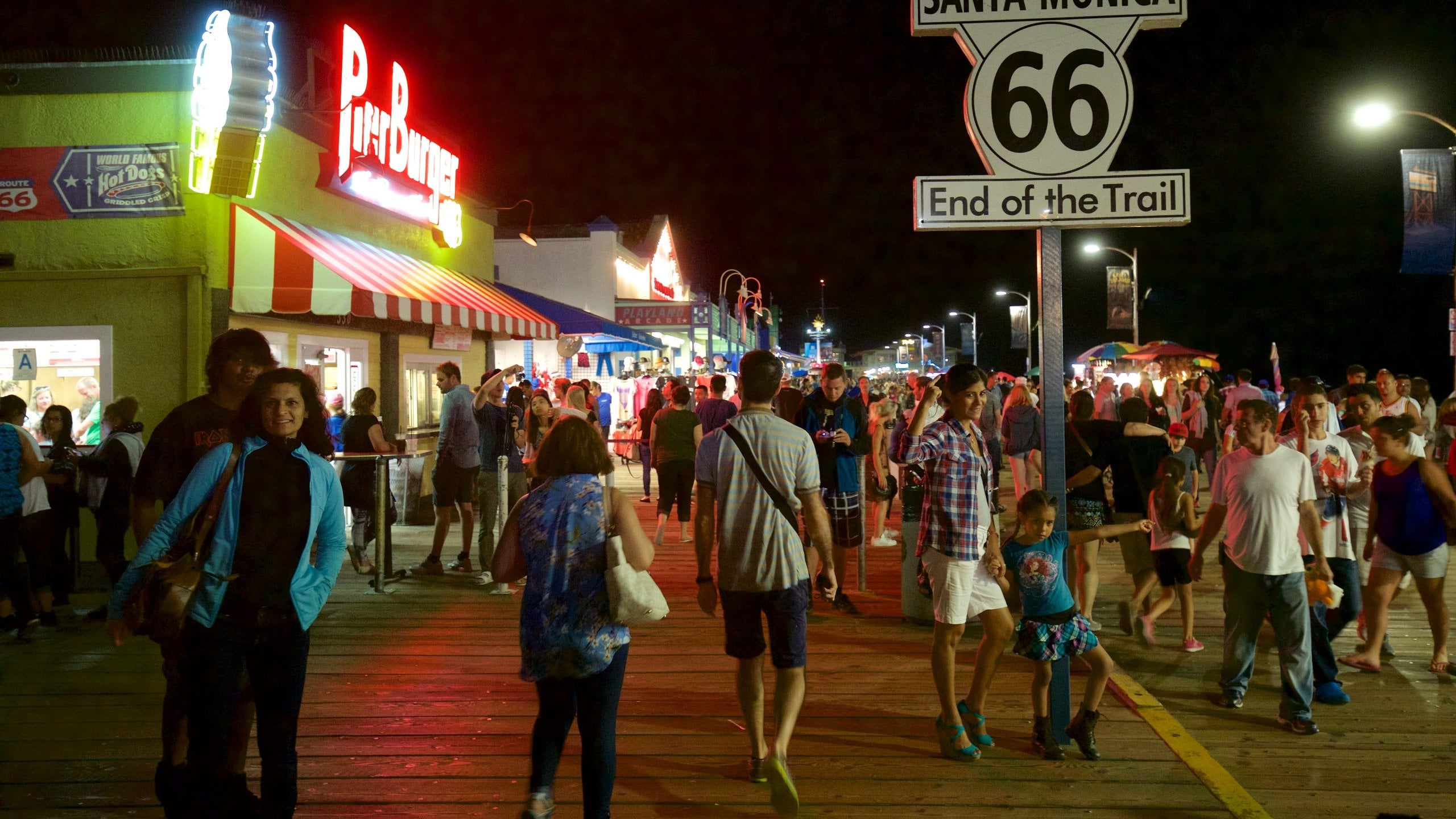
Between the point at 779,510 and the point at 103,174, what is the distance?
8368 mm

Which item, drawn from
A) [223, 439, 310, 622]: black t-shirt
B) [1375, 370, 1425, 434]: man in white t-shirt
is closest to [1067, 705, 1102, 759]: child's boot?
[223, 439, 310, 622]: black t-shirt

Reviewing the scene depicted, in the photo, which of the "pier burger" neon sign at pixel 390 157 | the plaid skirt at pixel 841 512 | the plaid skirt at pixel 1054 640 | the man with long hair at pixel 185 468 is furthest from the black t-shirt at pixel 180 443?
the "pier burger" neon sign at pixel 390 157

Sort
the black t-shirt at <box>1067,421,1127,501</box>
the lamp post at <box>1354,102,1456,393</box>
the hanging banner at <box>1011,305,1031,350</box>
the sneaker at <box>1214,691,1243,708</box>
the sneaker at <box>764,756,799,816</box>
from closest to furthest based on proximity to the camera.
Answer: the sneaker at <box>764,756,799,816</box>, the sneaker at <box>1214,691,1243,708</box>, the black t-shirt at <box>1067,421,1127,501</box>, the lamp post at <box>1354,102,1456,393</box>, the hanging banner at <box>1011,305,1031,350</box>

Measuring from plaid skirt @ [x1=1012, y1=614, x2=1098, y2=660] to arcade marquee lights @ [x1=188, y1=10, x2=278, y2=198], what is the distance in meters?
8.34

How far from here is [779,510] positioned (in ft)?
14.7

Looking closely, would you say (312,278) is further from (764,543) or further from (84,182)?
(764,543)

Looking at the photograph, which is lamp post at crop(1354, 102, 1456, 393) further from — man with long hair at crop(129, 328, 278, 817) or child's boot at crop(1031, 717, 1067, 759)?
man with long hair at crop(129, 328, 278, 817)

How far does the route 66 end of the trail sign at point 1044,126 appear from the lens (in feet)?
16.4

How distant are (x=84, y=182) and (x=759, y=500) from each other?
842cm

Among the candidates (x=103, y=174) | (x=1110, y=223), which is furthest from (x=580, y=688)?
(x=103, y=174)

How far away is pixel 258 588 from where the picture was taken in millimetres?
3537

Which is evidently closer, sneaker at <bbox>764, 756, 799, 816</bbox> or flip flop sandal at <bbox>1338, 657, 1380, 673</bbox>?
sneaker at <bbox>764, 756, 799, 816</bbox>

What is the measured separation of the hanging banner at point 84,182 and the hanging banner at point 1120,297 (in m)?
29.6

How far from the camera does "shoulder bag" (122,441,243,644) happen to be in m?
3.44
